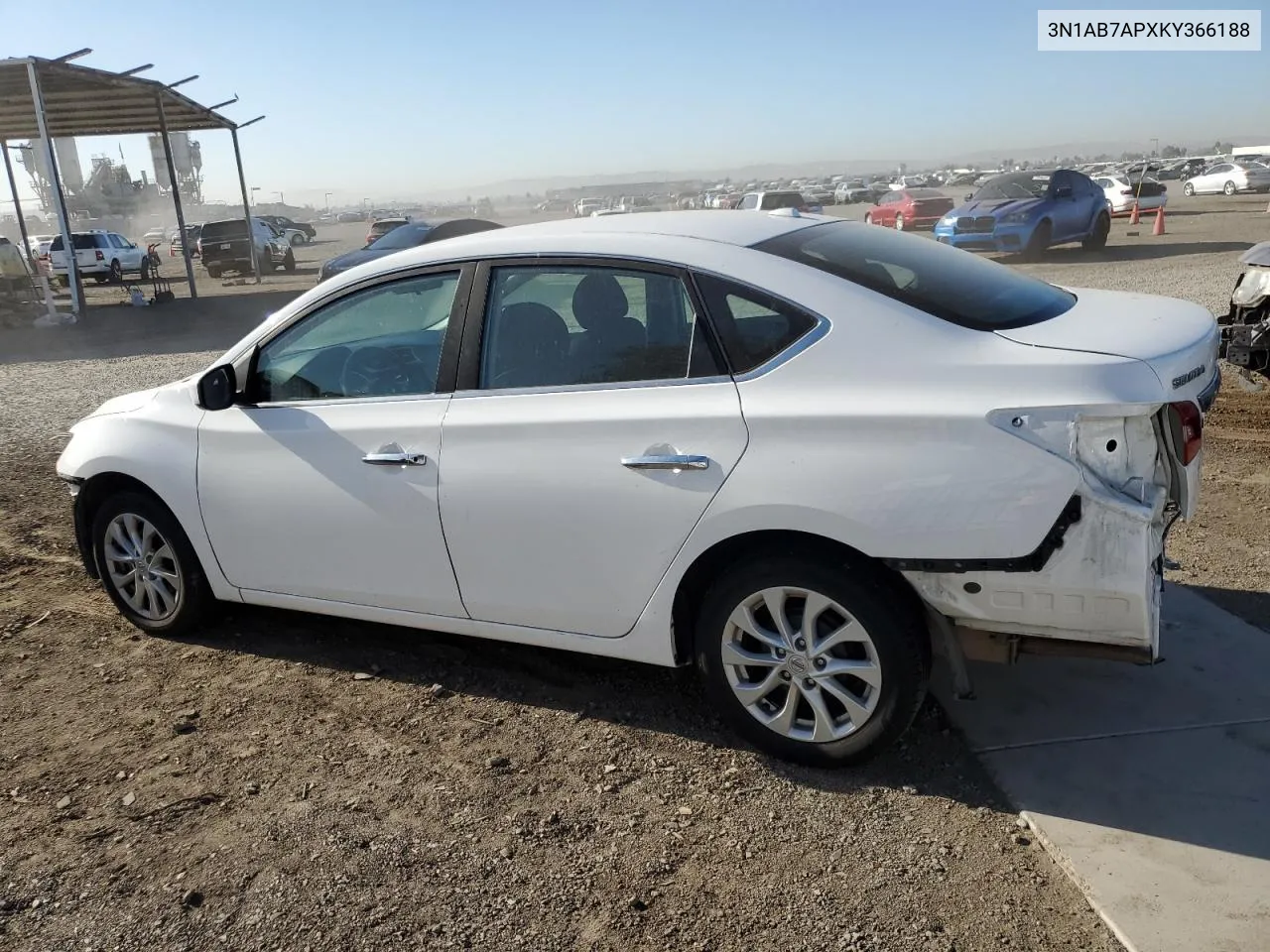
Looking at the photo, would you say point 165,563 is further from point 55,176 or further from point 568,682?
point 55,176

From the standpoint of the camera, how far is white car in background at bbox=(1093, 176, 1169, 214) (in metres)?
29.0

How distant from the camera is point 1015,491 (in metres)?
2.87

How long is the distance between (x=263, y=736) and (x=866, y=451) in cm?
242

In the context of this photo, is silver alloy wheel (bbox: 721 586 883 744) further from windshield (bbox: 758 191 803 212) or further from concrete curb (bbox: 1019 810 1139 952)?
windshield (bbox: 758 191 803 212)

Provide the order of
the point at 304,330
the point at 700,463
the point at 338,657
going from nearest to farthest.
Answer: the point at 700,463 < the point at 304,330 < the point at 338,657

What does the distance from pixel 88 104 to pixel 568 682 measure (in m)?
23.3

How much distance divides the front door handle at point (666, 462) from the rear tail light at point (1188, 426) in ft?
4.39

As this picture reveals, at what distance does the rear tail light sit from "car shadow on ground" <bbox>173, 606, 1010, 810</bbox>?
1.17m

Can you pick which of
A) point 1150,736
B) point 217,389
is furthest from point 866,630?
point 217,389

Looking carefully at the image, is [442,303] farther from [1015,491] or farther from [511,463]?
[1015,491]

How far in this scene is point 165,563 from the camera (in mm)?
4664

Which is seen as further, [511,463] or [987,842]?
[511,463]

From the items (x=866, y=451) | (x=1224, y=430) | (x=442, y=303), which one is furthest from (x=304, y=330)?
(x=1224, y=430)

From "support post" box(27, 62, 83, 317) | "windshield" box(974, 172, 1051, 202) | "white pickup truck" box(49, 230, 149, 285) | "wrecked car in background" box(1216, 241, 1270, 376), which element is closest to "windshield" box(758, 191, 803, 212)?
"windshield" box(974, 172, 1051, 202)
